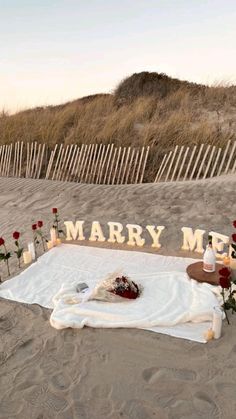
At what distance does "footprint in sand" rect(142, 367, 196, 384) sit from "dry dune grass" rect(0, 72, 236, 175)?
8290 millimetres

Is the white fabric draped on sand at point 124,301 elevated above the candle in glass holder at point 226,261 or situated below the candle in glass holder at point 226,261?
below

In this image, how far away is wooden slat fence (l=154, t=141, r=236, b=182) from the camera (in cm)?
960

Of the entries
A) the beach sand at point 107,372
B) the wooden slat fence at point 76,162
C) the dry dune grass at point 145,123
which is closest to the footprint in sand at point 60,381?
the beach sand at point 107,372

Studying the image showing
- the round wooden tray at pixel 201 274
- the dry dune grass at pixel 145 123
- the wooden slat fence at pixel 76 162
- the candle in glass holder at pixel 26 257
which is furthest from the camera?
the dry dune grass at pixel 145 123

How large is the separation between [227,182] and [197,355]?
5847mm

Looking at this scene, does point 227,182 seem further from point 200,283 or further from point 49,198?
point 200,283

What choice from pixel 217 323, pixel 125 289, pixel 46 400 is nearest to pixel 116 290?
pixel 125 289

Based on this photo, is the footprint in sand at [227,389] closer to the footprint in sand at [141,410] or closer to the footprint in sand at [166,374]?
the footprint in sand at [166,374]

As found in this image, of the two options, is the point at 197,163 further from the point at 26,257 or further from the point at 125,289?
the point at 125,289

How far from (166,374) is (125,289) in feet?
3.47

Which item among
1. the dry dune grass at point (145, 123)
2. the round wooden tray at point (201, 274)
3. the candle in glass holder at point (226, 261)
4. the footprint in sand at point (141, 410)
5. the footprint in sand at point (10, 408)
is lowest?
the footprint in sand at point (10, 408)

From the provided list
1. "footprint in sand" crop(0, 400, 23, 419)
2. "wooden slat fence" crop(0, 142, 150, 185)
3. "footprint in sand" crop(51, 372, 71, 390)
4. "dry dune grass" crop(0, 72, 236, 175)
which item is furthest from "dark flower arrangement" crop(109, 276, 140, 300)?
"dry dune grass" crop(0, 72, 236, 175)

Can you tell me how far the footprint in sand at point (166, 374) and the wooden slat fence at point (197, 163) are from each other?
7320 mm

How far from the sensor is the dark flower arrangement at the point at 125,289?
12.0ft
